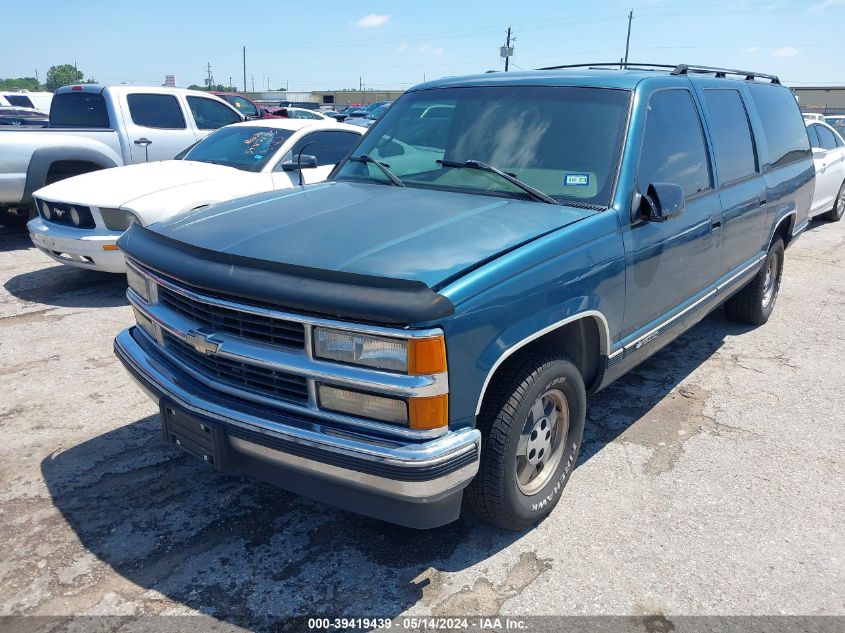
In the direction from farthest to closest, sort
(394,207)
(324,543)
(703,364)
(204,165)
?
(204,165) → (703,364) → (394,207) → (324,543)

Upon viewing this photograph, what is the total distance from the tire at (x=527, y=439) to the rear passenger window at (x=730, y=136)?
7.05 ft

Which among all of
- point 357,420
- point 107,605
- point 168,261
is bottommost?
point 107,605

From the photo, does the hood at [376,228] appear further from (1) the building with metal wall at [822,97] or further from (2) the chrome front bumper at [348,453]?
(1) the building with metal wall at [822,97]

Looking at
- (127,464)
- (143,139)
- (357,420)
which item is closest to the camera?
(357,420)

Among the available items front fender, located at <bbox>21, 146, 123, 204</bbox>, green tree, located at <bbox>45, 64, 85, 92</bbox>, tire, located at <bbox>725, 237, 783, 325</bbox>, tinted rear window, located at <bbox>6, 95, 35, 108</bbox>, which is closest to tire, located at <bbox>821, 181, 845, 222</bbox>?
tire, located at <bbox>725, 237, 783, 325</bbox>

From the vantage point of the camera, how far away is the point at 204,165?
719 centimetres

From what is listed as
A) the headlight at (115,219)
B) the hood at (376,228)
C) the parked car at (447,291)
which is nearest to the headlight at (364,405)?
the parked car at (447,291)

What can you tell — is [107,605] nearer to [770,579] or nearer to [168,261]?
[168,261]

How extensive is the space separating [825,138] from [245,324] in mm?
11008

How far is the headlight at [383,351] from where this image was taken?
2.30 m

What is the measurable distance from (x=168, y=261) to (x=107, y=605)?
1.36 metres

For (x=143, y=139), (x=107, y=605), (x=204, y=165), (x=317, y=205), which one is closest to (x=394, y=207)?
(x=317, y=205)

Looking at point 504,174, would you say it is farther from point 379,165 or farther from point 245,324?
point 245,324

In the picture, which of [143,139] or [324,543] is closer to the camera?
[324,543]
